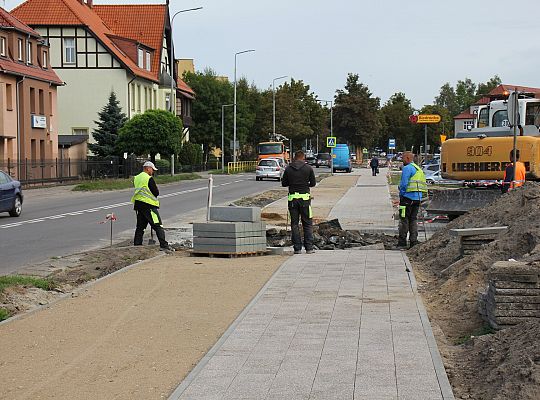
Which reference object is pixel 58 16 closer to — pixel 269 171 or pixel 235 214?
pixel 269 171

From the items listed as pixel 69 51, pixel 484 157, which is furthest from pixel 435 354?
pixel 69 51

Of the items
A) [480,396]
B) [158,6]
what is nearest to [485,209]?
[480,396]

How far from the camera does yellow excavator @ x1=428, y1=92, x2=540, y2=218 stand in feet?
74.0

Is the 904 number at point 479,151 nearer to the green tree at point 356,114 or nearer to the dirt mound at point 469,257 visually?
the dirt mound at point 469,257

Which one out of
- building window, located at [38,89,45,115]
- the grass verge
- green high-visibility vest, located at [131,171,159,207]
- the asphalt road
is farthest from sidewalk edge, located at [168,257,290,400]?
building window, located at [38,89,45,115]

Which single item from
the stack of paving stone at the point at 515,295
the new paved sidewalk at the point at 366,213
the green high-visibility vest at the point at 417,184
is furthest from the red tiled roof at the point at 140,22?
the stack of paving stone at the point at 515,295

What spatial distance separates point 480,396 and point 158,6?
7627cm

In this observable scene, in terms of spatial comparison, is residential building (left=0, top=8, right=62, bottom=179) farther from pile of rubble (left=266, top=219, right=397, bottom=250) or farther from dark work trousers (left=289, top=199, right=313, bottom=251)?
dark work trousers (left=289, top=199, right=313, bottom=251)

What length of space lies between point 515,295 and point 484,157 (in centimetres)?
1594

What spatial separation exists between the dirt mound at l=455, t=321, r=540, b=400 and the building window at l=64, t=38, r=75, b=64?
6147 cm

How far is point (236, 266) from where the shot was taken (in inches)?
564

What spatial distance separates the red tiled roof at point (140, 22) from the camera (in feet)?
256

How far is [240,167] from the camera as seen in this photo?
83.6 metres

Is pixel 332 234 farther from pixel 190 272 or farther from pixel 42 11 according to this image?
pixel 42 11
